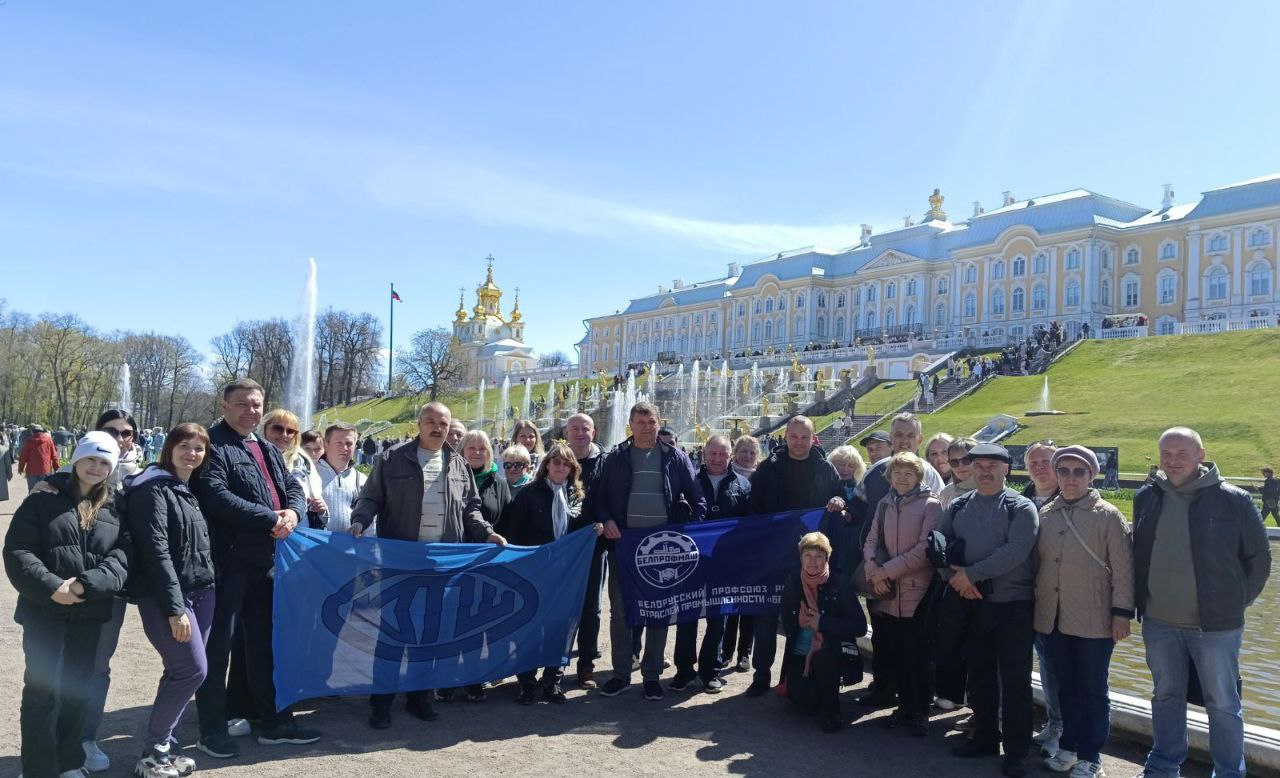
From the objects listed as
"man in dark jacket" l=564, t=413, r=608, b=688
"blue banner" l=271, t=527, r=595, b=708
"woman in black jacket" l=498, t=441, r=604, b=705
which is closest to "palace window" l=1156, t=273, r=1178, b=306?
"man in dark jacket" l=564, t=413, r=608, b=688

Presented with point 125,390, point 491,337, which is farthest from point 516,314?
point 125,390

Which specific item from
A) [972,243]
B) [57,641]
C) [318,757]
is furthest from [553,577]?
[972,243]

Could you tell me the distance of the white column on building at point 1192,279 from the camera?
56.6 meters

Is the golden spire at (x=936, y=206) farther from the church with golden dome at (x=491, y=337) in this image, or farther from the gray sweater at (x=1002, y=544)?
the gray sweater at (x=1002, y=544)

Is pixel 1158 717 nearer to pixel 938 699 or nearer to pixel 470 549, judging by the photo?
pixel 938 699

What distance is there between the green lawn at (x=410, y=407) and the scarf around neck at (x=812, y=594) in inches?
2431

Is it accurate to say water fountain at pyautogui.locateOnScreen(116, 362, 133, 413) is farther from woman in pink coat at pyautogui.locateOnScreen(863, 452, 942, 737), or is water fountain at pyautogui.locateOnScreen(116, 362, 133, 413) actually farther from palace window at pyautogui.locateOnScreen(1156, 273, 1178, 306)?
palace window at pyautogui.locateOnScreen(1156, 273, 1178, 306)

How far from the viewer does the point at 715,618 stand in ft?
23.2

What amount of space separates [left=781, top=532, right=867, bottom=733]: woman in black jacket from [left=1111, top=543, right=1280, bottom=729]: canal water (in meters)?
2.28

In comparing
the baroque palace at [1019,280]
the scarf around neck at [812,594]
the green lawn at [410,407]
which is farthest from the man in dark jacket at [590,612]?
the green lawn at [410,407]

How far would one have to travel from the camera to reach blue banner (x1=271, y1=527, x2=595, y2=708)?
19.4 feet

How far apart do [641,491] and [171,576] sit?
10.9 feet

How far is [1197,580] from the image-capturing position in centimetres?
493

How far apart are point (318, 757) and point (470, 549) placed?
1.66 meters
